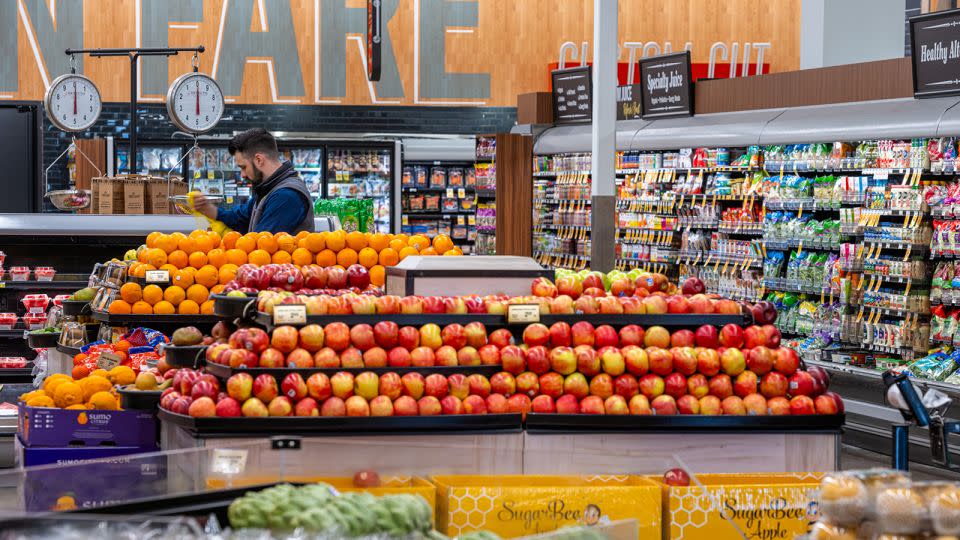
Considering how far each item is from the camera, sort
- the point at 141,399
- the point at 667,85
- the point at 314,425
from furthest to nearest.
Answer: the point at 667,85
the point at 141,399
the point at 314,425

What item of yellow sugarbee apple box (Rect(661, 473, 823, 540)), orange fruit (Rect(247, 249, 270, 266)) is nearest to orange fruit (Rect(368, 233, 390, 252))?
orange fruit (Rect(247, 249, 270, 266))

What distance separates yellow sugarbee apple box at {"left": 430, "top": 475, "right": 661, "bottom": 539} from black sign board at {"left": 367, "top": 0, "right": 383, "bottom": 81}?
10.7 m

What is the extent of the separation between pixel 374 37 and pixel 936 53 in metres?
7.65

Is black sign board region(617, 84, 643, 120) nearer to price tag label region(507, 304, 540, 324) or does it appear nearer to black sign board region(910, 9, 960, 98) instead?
black sign board region(910, 9, 960, 98)

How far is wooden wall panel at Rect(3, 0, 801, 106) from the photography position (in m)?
14.9

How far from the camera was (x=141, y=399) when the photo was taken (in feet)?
14.5

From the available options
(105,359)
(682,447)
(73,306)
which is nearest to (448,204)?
(73,306)

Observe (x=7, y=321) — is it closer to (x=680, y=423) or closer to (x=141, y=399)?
(x=141, y=399)

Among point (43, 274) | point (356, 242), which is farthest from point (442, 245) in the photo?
point (43, 274)

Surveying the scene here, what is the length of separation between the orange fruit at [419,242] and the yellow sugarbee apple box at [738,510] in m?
2.33

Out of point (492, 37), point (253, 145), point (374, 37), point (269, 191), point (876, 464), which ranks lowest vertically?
point (876, 464)

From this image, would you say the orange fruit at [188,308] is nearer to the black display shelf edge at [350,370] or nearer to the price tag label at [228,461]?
the black display shelf edge at [350,370]

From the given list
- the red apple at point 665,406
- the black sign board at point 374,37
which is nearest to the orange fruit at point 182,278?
the red apple at point 665,406

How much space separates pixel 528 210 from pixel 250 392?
1047cm
